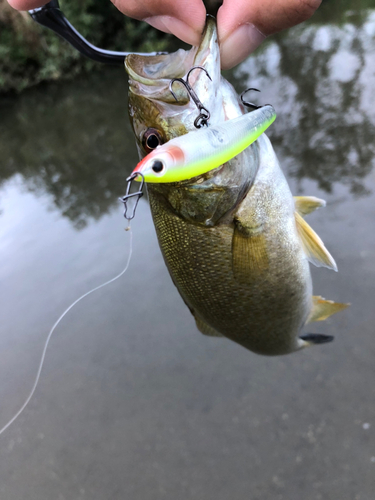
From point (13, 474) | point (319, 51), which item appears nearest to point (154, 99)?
point (13, 474)

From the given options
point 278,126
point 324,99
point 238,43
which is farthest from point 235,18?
point 324,99

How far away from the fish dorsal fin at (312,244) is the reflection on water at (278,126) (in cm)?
349

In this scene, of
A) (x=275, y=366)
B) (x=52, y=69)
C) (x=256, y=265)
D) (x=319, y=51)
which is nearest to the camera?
(x=256, y=265)

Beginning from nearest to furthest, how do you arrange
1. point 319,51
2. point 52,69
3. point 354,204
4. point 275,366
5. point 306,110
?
point 275,366 < point 354,204 < point 306,110 < point 319,51 < point 52,69

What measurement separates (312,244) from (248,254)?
12.9 inches

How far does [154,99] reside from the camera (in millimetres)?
1111

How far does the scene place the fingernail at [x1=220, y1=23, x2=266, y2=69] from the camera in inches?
43.3

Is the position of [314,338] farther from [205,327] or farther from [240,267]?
[240,267]

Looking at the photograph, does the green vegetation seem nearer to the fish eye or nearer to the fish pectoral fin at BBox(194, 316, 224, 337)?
the fish pectoral fin at BBox(194, 316, 224, 337)

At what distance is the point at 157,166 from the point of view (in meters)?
0.70

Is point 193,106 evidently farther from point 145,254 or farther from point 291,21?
point 145,254

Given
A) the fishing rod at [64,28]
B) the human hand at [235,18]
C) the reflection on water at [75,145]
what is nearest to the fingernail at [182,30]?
the human hand at [235,18]

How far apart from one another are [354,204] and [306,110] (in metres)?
3.13

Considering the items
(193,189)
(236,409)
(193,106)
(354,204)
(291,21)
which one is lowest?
(236,409)
